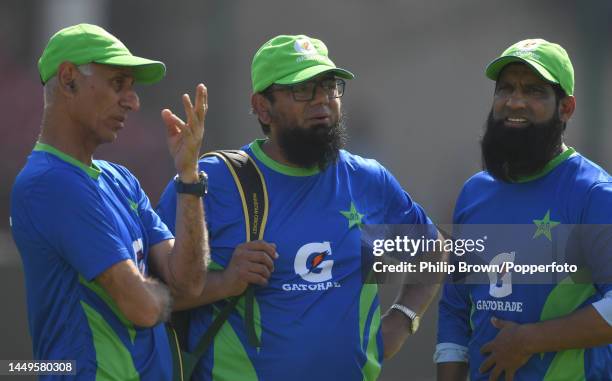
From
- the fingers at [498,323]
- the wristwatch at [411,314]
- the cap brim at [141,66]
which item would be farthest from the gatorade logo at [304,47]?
the fingers at [498,323]

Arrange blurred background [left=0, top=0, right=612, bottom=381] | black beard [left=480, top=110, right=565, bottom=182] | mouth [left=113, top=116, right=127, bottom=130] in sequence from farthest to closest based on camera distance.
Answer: blurred background [left=0, top=0, right=612, bottom=381] → black beard [left=480, top=110, right=565, bottom=182] → mouth [left=113, top=116, right=127, bottom=130]

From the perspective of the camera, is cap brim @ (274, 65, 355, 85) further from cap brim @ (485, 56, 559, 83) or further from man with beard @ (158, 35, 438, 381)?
cap brim @ (485, 56, 559, 83)

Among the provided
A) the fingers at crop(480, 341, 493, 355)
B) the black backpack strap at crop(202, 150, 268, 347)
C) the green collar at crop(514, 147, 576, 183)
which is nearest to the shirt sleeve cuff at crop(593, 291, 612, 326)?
the fingers at crop(480, 341, 493, 355)

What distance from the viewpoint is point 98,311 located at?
3.90 m

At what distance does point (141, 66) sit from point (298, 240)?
3.26ft

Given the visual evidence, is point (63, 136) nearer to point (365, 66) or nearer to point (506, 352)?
point (506, 352)

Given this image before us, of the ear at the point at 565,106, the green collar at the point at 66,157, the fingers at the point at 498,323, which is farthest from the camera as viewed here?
the ear at the point at 565,106

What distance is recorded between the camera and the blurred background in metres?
9.91

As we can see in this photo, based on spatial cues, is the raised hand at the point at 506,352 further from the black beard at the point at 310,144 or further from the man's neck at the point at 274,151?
the man's neck at the point at 274,151

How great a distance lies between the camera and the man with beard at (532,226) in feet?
14.5

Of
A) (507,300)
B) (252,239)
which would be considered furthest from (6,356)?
(507,300)

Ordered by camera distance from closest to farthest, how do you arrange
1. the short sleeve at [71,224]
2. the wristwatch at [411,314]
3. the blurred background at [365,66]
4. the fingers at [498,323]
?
the short sleeve at [71,224] < the fingers at [498,323] < the wristwatch at [411,314] < the blurred background at [365,66]

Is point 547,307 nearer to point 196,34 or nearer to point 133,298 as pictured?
point 133,298

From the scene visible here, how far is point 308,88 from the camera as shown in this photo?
4.70 meters
